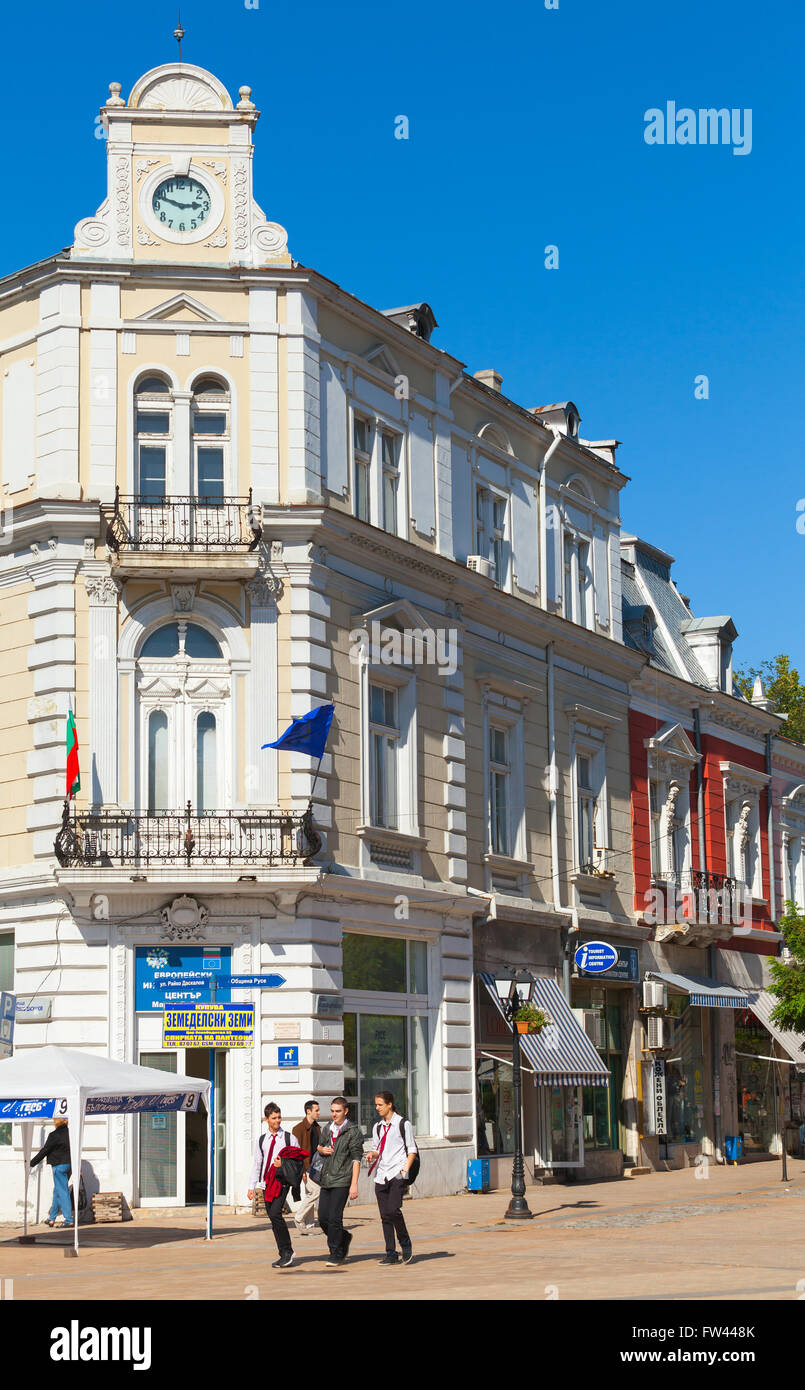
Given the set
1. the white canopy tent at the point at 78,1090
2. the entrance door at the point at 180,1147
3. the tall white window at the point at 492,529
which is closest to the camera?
the white canopy tent at the point at 78,1090

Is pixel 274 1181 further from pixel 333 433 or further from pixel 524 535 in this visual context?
pixel 524 535

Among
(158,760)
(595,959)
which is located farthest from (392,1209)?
(595,959)

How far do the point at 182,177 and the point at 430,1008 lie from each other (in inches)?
529

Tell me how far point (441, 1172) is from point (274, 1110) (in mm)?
8842

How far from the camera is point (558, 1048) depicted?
3006 cm

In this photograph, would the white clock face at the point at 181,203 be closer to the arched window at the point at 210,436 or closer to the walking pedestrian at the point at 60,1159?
the arched window at the point at 210,436

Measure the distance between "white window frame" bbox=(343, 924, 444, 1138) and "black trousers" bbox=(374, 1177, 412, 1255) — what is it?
29.6 ft

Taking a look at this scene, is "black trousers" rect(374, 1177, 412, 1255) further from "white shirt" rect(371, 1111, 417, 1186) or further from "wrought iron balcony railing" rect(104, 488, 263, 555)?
"wrought iron balcony railing" rect(104, 488, 263, 555)

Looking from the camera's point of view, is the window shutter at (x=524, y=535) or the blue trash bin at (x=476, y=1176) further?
the window shutter at (x=524, y=535)

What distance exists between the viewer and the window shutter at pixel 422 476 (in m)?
28.7

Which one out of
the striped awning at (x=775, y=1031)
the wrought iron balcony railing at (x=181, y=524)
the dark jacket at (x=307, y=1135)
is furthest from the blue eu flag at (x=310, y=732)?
the striped awning at (x=775, y=1031)

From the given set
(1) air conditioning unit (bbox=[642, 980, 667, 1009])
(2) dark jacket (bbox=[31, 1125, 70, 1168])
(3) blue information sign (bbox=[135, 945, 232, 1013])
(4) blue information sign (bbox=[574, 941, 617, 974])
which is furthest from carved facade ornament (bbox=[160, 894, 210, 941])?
(1) air conditioning unit (bbox=[642, 980, 667, 1009])

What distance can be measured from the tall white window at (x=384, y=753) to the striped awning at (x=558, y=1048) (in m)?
3.64

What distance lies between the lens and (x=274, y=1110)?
61.1 ft
